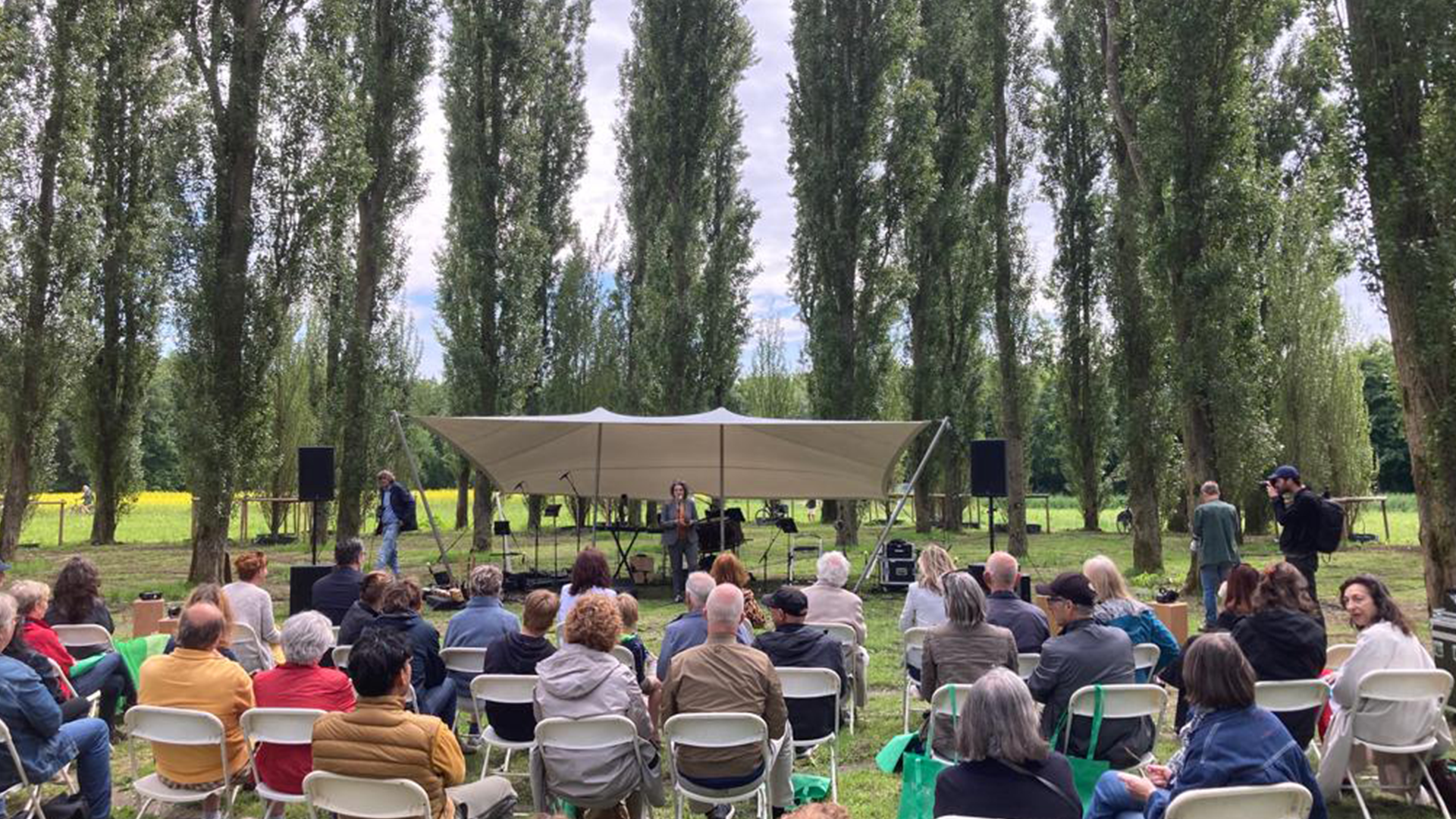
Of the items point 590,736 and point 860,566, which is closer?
point 590,736

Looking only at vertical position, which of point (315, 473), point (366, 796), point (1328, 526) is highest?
point (315, 473)

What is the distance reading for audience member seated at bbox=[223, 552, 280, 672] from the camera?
5.07 meters

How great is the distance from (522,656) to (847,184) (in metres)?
14.0

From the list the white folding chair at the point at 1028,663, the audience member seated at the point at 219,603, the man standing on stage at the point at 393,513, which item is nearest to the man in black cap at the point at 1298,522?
the white folding chair at the point at 1028,663

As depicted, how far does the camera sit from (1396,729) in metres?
3.64

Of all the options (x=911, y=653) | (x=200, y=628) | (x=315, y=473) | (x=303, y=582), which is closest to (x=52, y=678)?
(x=200, y=628)

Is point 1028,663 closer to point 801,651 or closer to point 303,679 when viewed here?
point 801,651

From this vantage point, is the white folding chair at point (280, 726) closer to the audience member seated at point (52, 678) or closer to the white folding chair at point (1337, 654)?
the audience member seated at point (52, 678)

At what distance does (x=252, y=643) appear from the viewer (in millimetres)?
5066

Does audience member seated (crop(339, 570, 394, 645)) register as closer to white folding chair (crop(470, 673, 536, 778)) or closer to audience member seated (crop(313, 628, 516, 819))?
white folding chair (crop(470, 673, 536, 778))

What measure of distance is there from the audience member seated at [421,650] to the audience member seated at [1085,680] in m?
2.47

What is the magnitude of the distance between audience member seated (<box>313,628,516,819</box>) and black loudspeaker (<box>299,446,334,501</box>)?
27.0 ft

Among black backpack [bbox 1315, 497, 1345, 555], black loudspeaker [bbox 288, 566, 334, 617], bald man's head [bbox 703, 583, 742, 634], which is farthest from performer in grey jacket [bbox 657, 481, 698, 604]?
bald man's head [bbox 703, 583, 742, 634]

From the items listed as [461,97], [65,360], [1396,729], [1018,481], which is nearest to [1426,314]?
[1396,729]
